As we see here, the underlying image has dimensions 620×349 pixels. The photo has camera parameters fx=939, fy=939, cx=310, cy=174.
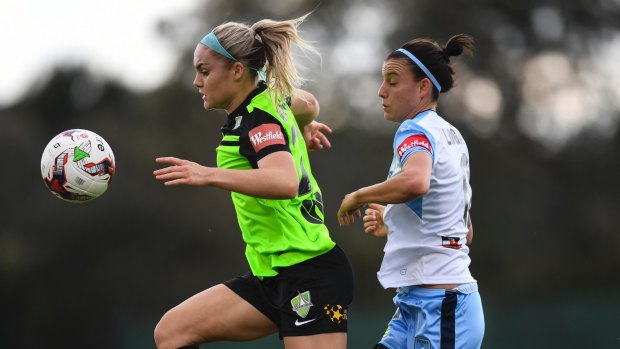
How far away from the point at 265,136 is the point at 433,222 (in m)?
0.77

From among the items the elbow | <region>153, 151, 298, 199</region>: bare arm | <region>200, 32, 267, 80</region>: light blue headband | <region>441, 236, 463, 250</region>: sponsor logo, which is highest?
<region>200, 32, 267, 80</region>: light blue headband

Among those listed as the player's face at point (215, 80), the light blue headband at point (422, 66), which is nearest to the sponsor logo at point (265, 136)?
the player's face at point (215, 80)

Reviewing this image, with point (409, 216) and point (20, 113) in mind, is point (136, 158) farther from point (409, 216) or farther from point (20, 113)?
point (409, 216)

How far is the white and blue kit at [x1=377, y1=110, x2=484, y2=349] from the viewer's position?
3744 mm

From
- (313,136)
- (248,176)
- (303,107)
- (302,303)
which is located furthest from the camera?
(313,136)

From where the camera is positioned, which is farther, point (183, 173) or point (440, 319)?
point (440, 319)

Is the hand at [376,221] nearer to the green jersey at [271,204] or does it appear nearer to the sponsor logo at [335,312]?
the green jersey at [271,204]

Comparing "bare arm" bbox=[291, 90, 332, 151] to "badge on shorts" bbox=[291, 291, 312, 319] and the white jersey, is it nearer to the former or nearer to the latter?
the white jersey

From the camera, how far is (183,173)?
3576 mm

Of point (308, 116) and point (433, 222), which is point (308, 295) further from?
point (308, 116)

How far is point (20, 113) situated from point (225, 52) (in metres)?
11.3

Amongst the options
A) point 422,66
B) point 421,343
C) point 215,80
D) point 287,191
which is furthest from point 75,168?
point 421,343

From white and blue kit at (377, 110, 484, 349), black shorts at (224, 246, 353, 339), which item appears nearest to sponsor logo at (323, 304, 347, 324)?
black shorts at (224, 246, 353, 339)

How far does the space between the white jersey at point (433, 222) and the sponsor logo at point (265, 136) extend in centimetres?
49
